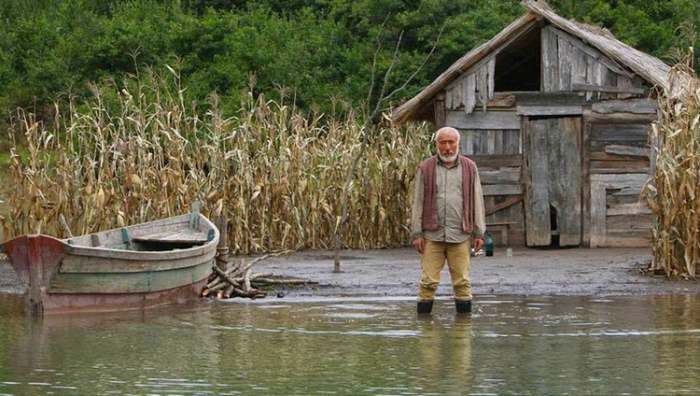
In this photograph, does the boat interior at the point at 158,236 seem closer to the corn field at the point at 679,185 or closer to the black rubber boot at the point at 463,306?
the black rubber boot at the point at 463,306

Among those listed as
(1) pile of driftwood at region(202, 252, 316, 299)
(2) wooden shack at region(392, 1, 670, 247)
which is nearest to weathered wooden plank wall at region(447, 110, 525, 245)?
(2) wooden shack at region(392, 1, 670, 247)

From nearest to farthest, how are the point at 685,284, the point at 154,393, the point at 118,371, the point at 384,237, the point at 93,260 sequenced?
the point at 154,393 < the point at 118,371 < the point at 93,260 < the point at 685,284 < the point at 384,237

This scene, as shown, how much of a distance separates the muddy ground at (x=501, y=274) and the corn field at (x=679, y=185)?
1.14ft

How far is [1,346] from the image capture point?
43.1 feet

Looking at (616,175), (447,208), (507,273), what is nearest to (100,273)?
(447,208)

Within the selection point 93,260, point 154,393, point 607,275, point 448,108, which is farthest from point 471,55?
point 154,393

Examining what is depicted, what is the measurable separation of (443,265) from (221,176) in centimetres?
844

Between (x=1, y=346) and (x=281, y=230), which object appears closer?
(x=1, y=346)

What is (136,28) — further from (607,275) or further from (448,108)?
(607,275)

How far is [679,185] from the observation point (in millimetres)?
17734

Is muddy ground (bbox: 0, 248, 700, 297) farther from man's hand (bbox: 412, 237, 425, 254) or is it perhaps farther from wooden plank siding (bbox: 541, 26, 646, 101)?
man's hand (bbox: 412, 237, 425, 254)

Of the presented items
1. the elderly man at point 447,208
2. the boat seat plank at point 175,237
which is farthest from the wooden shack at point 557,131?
the elderly man at point 447,208

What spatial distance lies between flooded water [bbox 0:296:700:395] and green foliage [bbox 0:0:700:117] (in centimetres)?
1479

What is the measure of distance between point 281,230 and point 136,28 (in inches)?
435
